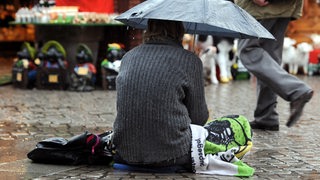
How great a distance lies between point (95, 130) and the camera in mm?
6641

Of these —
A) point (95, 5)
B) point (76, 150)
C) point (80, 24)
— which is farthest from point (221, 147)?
point (95, 5)

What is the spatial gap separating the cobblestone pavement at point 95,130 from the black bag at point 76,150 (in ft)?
0.21

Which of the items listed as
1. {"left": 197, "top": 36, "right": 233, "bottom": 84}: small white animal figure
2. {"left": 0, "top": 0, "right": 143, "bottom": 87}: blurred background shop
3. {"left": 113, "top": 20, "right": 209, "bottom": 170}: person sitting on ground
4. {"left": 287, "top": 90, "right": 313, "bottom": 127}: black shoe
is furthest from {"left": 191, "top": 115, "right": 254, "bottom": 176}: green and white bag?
{"left": 197, "top": 36, "right": 233, "bottom": 84}: small white animal figure

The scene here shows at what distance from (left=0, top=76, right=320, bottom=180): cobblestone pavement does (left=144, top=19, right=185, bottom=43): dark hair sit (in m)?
0.98

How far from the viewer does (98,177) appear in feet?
14.6

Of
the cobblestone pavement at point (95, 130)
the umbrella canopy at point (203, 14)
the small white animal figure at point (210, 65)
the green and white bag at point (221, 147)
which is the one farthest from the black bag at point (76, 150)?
the small white animal figure at point (210, 65)

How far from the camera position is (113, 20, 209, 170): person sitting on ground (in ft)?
14.4

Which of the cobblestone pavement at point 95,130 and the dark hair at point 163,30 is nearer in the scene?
the dark hair at point 163,30

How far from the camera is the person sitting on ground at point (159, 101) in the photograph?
438 cm

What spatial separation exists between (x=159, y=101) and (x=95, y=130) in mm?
2385

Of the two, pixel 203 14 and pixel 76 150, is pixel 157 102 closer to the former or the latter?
pixel 203 14

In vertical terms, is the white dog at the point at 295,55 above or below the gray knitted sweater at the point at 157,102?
below

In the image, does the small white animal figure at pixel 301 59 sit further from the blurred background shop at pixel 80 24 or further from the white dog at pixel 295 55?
the blurred background shop at pixel 80 24

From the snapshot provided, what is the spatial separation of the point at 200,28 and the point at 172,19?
35.5 inches
